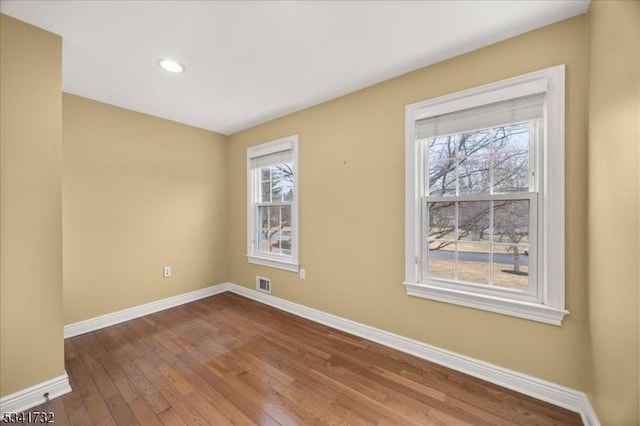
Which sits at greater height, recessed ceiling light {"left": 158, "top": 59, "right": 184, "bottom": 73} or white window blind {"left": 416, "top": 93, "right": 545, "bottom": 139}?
recessed ceiling light {"left": 158, "top": 59, "right": 184, "bottom": 73}

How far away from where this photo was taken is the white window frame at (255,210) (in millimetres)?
3084

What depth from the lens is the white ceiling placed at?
1.55m

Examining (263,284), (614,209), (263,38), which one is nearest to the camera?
(614,209)

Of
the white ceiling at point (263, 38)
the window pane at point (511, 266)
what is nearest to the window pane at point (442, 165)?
the window pane at point (511, 266)

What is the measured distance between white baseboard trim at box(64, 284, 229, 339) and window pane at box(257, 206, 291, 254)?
102 cm

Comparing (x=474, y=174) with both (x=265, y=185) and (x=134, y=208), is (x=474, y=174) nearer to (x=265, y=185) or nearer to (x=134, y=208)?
(x=265, y=185)

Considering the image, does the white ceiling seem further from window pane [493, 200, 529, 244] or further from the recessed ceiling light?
window pane [493, 200, 529, 244]

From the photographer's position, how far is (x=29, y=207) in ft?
5.49

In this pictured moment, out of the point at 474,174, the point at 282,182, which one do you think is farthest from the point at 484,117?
the point at 282,182

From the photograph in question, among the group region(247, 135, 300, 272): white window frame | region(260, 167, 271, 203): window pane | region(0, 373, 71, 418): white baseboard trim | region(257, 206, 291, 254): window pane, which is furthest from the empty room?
region(260, 167, 271, 203): window pane

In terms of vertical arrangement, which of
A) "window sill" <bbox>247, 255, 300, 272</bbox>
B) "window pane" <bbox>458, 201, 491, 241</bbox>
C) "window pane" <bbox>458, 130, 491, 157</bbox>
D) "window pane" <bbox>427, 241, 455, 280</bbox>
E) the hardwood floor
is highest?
"window pane" <bbox>458, 130, 491, 157</bbox>

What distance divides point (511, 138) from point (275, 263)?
107 inches

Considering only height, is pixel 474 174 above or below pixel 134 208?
above

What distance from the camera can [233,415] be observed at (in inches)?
62.6
